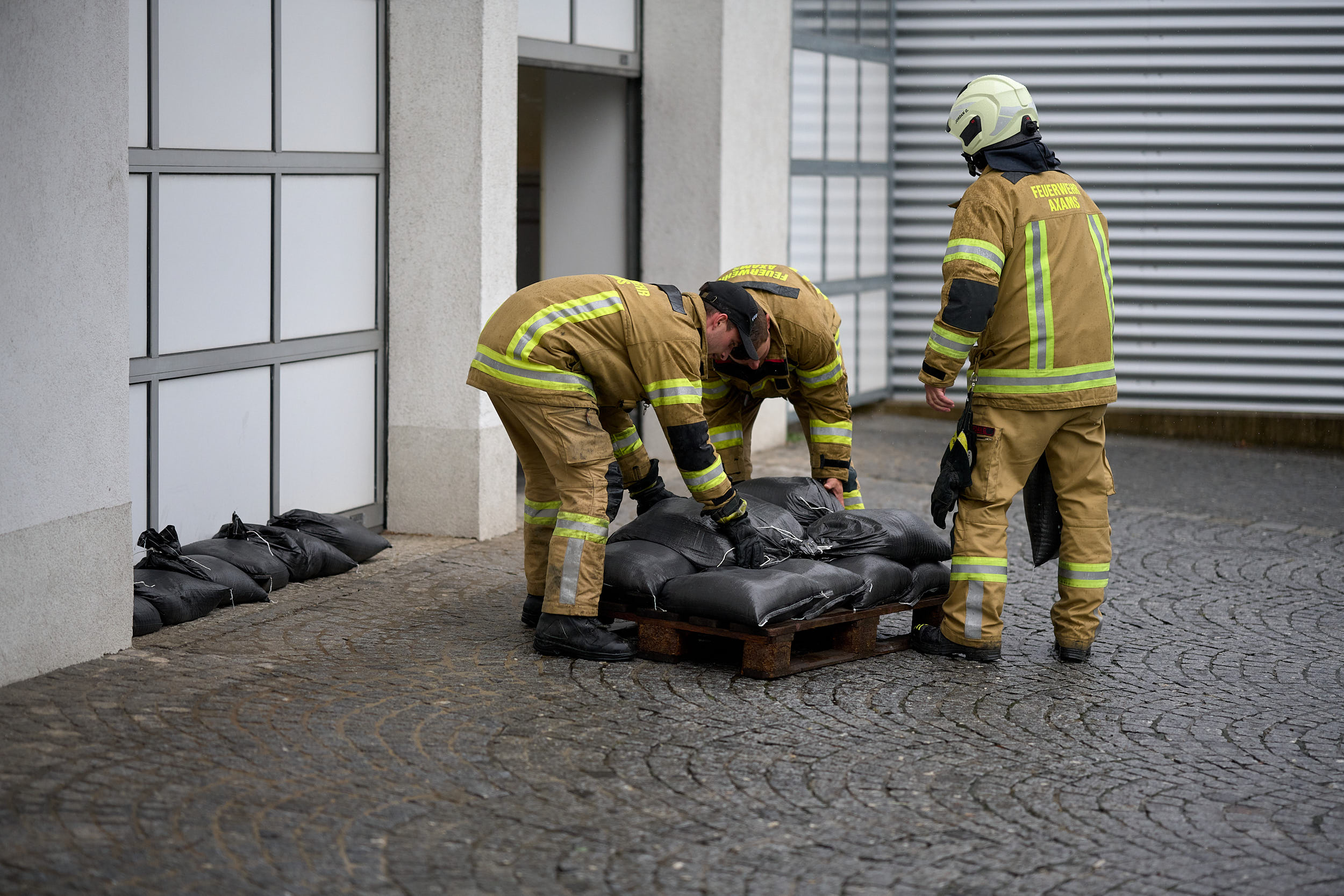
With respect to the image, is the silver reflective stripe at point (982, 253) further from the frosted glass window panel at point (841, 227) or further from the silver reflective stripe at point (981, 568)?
the frosted glass window panel at point (841, 227)

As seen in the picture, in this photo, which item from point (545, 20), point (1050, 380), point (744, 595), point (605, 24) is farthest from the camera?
point (605, 24)

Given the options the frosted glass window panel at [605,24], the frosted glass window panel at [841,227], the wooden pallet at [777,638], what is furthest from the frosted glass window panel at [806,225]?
the wooden pallet at [777,638]

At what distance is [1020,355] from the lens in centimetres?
601

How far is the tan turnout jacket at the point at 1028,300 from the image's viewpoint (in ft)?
19.5

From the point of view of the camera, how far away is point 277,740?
4871mm

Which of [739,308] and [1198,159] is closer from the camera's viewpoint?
[739,308]

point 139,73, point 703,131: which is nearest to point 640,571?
point 139,73

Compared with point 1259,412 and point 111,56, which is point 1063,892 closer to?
point 111,56

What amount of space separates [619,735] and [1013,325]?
2353 millimetres

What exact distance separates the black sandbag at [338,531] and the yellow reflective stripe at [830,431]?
7.77 feet

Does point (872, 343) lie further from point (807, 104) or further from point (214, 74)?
point (214, 74)

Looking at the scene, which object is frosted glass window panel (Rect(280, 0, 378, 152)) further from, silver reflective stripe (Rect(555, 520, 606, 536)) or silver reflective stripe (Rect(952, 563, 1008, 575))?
silver reflective stripe (Rect(952, 563, 1008, 575))

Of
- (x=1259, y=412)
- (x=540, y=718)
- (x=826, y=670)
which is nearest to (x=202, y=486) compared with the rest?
(x=540, y=718)

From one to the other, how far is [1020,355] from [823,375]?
3.19ft
